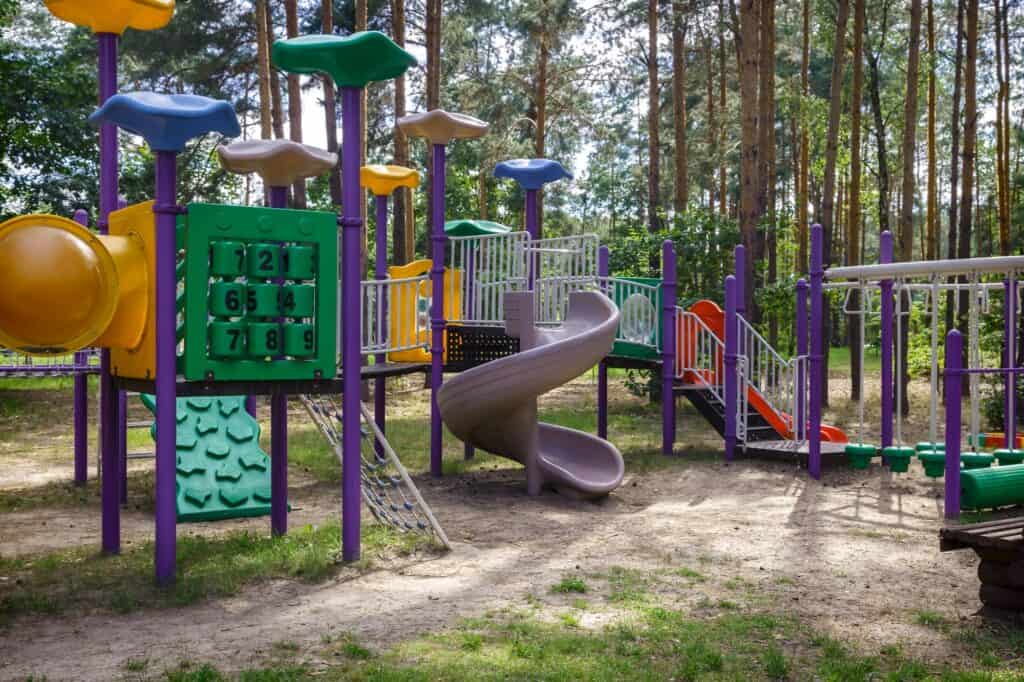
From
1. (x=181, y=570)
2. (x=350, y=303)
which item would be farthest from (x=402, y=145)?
(x=181, y=570)

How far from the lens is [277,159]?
8.93 m

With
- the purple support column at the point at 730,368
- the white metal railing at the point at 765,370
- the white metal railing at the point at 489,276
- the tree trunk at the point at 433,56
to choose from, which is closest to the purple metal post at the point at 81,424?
the white metal railing at the point at 489,276

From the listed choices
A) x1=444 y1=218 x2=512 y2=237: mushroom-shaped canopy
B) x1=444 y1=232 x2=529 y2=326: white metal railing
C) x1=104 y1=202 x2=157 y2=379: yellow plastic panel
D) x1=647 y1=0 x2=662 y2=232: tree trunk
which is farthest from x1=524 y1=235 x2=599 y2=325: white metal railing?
x1=647 y1=0 x2=662 y2=232: tree trunk

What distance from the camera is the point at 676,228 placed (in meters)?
18.6

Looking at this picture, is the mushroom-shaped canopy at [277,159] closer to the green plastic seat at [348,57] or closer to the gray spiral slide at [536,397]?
the green plastic seat at [348,57]

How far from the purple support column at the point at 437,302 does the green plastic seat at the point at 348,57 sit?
164 inches

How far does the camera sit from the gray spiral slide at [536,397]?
10008 millimetres

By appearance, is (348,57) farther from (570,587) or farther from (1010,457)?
(1010,457)

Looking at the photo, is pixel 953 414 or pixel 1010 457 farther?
pixel 1010 457

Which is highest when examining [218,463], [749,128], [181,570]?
[749,128]

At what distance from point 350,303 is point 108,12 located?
2.92m

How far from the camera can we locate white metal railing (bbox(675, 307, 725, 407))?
13562 millimetres

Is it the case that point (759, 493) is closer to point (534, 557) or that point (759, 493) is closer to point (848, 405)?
point (534, 557)

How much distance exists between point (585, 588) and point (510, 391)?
143 inches
